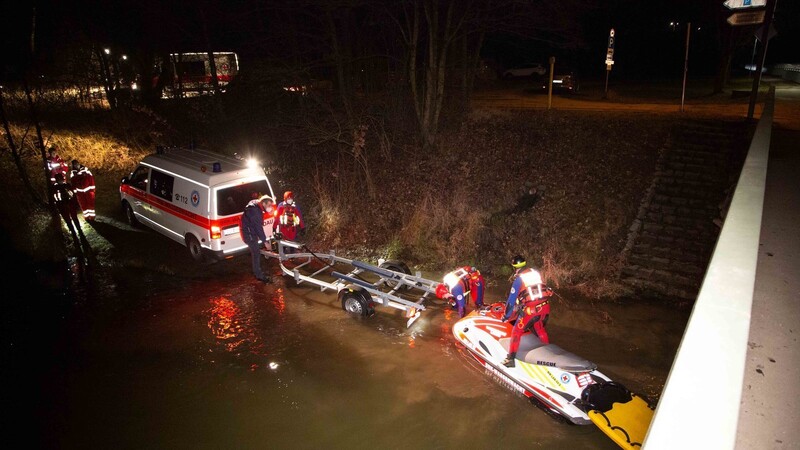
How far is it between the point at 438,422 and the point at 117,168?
1604 cm

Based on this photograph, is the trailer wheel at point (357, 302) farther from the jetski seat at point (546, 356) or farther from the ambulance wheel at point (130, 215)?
the ambulance wheel at point (130, 215)

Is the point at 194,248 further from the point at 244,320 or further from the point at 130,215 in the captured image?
the point at 130,215

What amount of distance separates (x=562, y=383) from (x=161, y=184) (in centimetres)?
893

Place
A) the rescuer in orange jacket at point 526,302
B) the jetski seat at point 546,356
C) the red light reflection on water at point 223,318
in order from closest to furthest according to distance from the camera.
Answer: the jetski seat at point 546,356, the rescuer in orange jacket at point 526,302, the red light reflection on water at point 223,318

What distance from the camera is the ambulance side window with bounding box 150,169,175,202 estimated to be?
9797 mm

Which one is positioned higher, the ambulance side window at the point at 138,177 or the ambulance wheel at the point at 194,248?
the ambulance side window at the point at 138,177

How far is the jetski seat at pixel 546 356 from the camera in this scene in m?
5.08

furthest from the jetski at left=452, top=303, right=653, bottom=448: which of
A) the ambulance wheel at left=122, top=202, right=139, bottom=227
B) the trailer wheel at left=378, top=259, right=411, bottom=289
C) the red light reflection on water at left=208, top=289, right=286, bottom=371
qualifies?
the ambulance wheel at left=122, top=202, right=139, bottom=227

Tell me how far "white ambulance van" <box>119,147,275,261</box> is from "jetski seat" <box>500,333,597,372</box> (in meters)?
5.47

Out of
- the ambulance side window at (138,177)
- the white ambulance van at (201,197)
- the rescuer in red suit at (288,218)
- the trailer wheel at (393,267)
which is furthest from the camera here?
the ambulance side window at (138,177)

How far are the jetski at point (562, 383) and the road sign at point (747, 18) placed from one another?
1033 centimetres

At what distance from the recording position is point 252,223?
335 inches

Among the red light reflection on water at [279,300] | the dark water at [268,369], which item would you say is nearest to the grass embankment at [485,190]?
the dark water at [268,369]

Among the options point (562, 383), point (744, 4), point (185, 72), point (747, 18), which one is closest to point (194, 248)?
point (562, 383)
